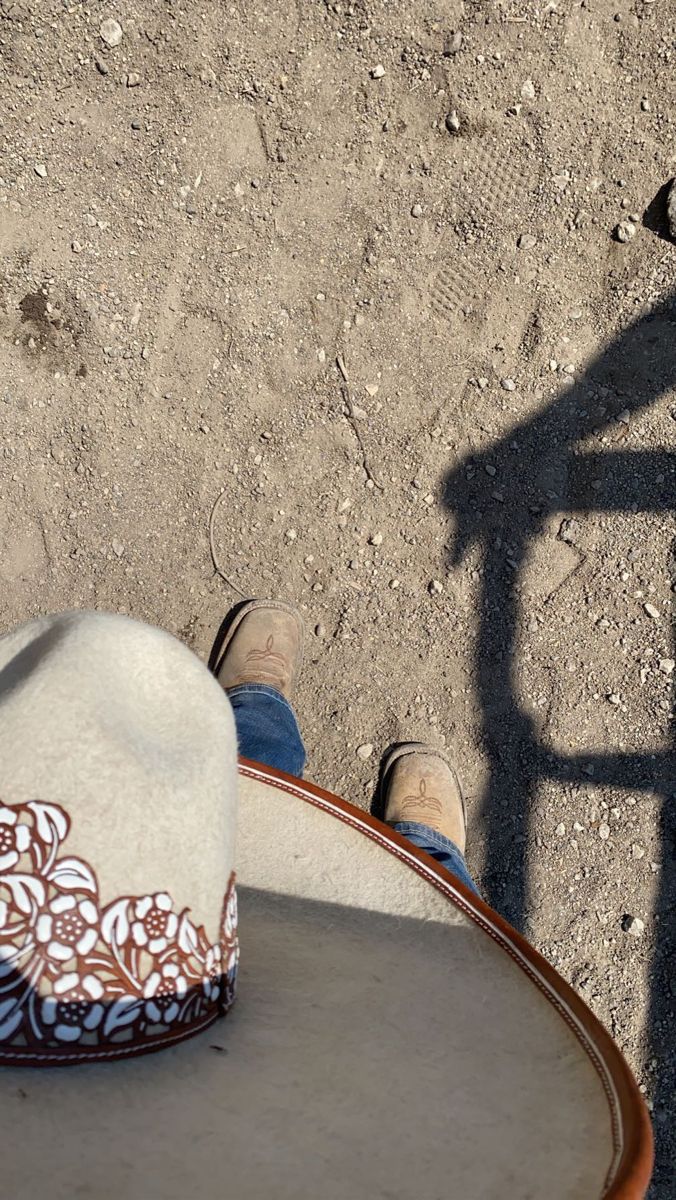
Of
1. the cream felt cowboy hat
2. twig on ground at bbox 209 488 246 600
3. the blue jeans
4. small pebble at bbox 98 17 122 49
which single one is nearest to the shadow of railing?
the blue jeans

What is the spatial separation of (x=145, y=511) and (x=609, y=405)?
1.35 meters

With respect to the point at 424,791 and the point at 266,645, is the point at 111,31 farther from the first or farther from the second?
the point at 424,791

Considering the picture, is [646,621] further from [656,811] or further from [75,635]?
[75,635]

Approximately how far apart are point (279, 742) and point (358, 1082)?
127 cm

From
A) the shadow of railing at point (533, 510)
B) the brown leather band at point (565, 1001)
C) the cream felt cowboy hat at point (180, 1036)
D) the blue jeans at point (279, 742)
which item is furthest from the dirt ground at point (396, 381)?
the cream felt cowboy hat at point (180, 1036)

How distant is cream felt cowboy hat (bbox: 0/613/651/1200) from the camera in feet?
2.74

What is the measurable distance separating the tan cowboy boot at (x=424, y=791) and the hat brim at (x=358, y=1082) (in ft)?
2.63

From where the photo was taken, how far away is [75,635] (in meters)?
0.96

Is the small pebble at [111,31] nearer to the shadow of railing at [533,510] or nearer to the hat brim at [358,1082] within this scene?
the shadow of railing at [533,510]

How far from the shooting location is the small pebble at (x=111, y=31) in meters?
2.31

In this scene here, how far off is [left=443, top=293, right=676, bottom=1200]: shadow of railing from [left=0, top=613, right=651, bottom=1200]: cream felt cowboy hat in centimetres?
115

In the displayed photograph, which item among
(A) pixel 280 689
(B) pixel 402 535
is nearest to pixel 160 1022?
(A) pixel 280 689

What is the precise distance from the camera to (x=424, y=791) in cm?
222

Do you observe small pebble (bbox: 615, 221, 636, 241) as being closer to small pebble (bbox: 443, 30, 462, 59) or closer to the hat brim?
small pebble (bbox: 443, 30, 462, 59)
